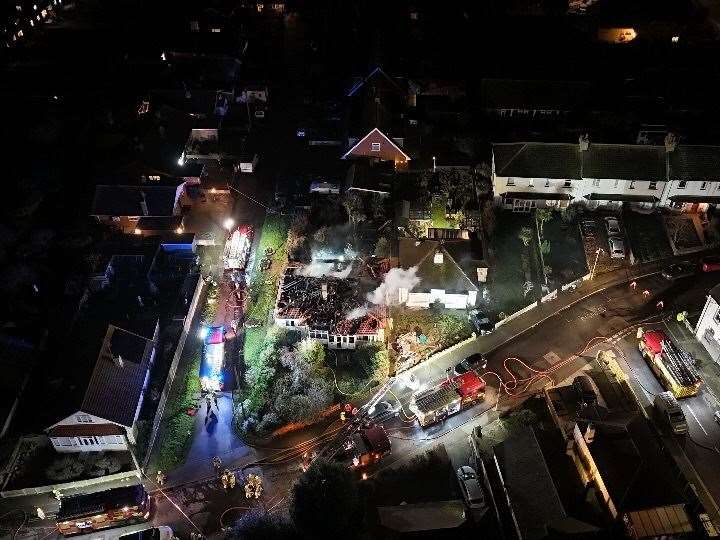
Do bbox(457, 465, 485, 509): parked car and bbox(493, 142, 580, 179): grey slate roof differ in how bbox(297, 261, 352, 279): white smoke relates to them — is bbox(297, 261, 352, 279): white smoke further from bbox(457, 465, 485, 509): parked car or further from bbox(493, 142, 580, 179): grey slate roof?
bbox(457, 465, 485, 509): parked car

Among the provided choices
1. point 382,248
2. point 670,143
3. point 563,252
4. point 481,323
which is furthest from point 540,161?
point 481,323

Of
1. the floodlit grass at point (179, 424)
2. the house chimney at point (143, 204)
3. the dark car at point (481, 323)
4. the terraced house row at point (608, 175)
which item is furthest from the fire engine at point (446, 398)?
the house chimney at point (143, 204)

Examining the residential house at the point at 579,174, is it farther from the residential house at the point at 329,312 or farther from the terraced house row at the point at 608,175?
the residential house at the point at 329,312

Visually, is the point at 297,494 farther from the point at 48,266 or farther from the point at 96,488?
the point at 48,266

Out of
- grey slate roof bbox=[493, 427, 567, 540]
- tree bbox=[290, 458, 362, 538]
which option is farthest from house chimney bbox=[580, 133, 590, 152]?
tree bbox=[290, 458, 362, 538]

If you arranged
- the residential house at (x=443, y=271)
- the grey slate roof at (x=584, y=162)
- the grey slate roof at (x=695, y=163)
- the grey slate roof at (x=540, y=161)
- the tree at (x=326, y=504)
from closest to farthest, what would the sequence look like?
1. the tree at (x=326, y=504)
2. the residential house at (x=443, y=271)
3. the grey slate roof at (x=695, y=163)
4. the grey slate roof at (x=584, y=162)
5. the grey slate roof at (x=540, y=161)

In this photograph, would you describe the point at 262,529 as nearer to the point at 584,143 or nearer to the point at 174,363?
the point at 174,363
